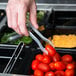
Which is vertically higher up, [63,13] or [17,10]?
[17,10]

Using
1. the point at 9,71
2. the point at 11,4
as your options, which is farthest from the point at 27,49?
the point at 11,4

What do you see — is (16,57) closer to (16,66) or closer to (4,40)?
(16,66)

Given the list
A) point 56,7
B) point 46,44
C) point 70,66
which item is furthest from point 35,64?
point 56,7

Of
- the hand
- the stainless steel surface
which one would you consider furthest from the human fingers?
the stainless steel surface

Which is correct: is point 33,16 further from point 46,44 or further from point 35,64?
point 46,44

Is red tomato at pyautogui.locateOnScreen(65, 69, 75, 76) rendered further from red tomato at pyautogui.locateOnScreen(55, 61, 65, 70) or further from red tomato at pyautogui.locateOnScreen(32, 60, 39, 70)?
red tomato at pyautogui.locateOnScreen(32, 60, 39, 70)

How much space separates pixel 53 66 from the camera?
Result: 4.99 feet

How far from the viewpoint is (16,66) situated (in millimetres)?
1596

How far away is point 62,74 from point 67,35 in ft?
2.53

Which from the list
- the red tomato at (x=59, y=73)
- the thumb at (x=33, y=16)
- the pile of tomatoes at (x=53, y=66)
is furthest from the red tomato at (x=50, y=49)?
the thumb at (x=33, y=16)

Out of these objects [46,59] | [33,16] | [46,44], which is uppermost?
[33,16]

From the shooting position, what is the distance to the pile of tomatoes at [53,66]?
1.47 meters

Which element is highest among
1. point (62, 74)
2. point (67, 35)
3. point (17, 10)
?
point (17, 10)

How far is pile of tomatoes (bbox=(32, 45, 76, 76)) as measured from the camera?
1474 mm
